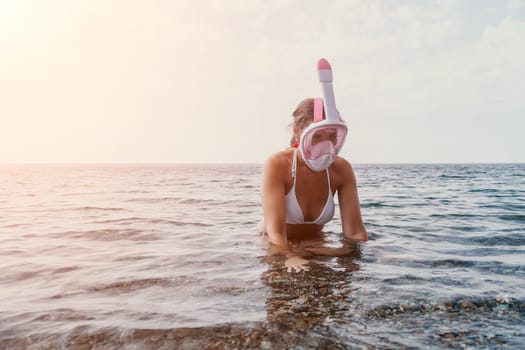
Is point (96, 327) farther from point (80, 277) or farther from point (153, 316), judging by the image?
point (80, 277)

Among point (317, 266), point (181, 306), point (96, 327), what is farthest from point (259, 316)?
point (317, 266)

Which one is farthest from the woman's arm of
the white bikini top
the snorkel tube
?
the snorkel tube

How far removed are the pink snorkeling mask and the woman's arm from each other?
0.64 metres

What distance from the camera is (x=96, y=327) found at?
3.01m

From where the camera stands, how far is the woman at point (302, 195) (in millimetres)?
4613

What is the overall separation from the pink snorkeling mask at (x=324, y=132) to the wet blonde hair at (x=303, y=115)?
139 millimetres

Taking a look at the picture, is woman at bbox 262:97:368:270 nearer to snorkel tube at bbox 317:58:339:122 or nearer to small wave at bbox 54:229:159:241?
snorkel tube at bbox 317:58:339:122

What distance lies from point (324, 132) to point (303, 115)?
303mm

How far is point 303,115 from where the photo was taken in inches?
180

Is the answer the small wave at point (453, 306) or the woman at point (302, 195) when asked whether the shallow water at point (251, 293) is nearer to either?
the small wave at point (453, 306)

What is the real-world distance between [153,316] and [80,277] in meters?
1.63

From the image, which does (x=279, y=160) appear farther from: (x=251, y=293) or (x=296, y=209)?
(x=251, y=293)

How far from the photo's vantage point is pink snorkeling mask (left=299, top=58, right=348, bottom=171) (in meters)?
4.18

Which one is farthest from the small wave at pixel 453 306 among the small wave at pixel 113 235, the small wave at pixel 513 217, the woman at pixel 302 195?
the small wave at pixel 513 217
